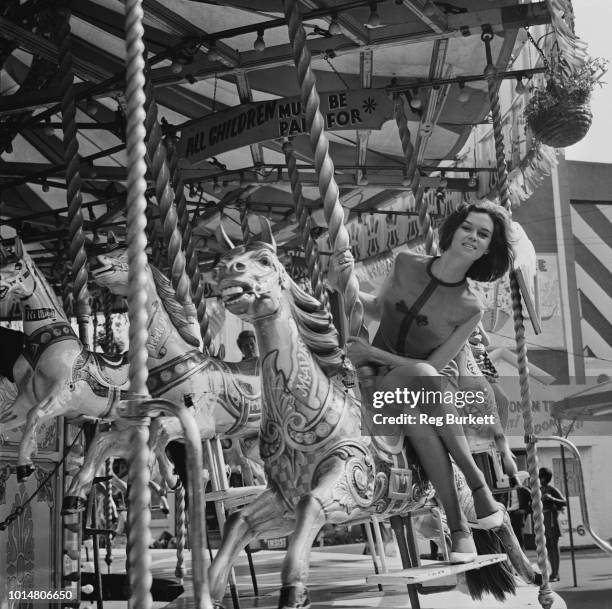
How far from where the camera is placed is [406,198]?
11.8 meters

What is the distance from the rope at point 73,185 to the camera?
5.65 metres

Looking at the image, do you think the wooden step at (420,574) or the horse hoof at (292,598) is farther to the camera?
the wooden step at (420,574)

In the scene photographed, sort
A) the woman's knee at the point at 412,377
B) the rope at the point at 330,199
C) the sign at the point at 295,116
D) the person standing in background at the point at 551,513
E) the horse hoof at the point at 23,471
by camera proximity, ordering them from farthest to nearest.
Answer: the person standing in background at the point at 551,513
the sign at the point at 295,116
the horse hoof at the point at 23,471
the woman's knee at the point at 412,377
the rope at the point at 330,199

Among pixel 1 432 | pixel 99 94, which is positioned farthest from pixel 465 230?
pixel 99 94

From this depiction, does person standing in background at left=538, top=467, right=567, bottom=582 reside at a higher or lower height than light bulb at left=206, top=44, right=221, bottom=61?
lower

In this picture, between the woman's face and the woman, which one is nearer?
the woman

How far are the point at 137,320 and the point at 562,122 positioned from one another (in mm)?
4496

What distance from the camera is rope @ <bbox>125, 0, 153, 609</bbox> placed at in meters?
2.10

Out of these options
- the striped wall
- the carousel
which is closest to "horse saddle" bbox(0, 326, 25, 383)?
the carousel

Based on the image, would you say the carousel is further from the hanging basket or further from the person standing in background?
the person standing in background

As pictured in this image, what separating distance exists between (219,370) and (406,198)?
672cm

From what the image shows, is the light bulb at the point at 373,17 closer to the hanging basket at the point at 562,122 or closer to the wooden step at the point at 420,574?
the hanging basket at the point at 562,122

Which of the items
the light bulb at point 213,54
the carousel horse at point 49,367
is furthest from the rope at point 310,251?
the light bulb at point 213,54

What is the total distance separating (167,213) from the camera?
218 inches
